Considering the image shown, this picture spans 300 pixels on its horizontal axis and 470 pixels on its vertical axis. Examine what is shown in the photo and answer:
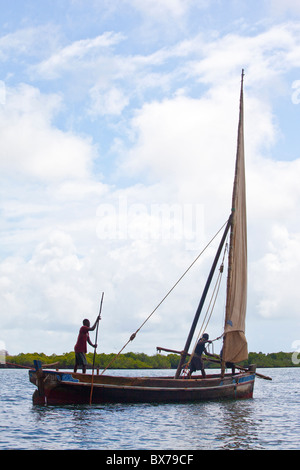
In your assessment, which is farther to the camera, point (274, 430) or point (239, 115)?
point (239, 115)

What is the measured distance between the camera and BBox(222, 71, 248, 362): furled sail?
2878 cm

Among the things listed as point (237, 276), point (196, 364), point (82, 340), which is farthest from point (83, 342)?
point (237, 276)

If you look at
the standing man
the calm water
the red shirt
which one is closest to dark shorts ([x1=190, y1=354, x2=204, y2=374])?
the calm water

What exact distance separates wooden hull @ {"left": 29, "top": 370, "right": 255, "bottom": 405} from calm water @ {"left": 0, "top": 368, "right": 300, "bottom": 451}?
44 cm

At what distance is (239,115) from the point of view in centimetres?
3098

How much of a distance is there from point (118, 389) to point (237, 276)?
30.7ft

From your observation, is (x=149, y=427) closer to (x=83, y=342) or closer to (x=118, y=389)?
(x=118, y=389)

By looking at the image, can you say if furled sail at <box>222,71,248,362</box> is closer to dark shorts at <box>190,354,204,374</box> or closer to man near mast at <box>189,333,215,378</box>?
man near mast at <box>189,333,215,378</box>

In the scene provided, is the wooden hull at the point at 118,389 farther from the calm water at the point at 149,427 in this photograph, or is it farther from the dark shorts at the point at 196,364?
the dark shorts at the point at 196,364

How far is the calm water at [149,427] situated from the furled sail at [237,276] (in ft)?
10.5
